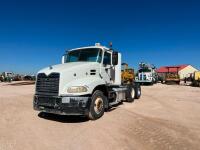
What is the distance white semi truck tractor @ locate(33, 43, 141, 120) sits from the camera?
26.9ft

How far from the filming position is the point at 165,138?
6.83 m

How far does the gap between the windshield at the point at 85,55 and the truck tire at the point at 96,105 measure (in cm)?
167

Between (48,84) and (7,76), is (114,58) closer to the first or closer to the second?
(48,84)

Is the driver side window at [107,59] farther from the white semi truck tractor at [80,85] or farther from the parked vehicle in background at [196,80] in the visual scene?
the parked vehicle in background at [196,80]

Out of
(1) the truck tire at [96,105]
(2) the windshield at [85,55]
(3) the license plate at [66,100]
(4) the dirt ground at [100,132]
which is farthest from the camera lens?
(2) the windshield at [85,55]

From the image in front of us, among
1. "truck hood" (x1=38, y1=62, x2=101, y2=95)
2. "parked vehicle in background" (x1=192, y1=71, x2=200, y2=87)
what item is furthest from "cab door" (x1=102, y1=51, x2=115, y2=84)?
"parked vehicle in background" (x1=192, y1=71, x2=200, y2=87)

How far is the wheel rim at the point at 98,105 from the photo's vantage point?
8999 mm

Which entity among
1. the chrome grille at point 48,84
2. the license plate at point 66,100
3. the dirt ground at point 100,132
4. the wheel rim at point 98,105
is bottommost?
the dirt ground at point 100,132

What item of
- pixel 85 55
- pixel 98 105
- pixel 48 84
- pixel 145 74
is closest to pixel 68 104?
pixel 48 84

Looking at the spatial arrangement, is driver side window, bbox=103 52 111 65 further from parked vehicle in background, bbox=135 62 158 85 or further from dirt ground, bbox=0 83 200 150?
parked vehicle in background, bbox=135 62 158 85

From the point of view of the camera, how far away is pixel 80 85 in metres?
8.33

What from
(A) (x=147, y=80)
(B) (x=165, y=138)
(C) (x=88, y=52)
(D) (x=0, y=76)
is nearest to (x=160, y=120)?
(B) (x=165, y=138)

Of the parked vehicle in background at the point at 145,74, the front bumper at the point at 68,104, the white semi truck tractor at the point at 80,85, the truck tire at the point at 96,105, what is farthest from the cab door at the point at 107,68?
the parked vehicle in background at the point at 145,74

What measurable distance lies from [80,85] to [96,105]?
1.22 m
